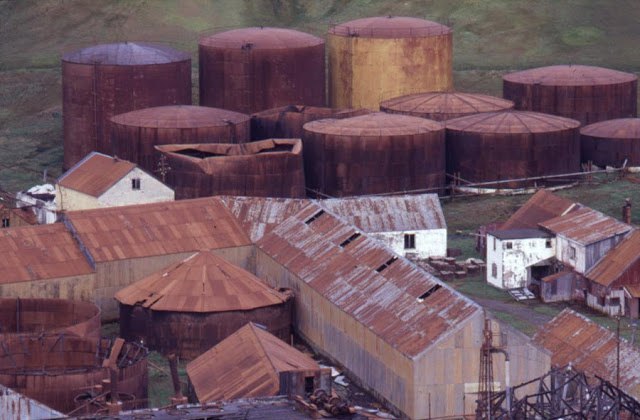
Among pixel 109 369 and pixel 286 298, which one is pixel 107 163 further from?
pixel 109 369

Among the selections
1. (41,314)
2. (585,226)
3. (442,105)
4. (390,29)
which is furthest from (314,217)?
(390,29)

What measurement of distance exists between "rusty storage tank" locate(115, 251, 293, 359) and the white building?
664 inches

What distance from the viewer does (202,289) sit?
9206cm

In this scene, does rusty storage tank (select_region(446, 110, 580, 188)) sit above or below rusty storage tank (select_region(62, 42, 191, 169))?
below

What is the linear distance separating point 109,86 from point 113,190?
20442 millimetres

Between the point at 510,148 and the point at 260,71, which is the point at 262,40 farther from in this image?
the point at 510,148

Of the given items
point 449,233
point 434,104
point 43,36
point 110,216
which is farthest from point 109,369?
point 43,36

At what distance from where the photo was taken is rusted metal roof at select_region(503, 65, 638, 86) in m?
136

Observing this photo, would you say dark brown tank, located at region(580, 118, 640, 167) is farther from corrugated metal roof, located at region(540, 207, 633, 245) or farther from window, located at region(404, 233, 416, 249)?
window, located at region(404, 233, 416, 249)

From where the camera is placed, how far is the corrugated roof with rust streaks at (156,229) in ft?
324

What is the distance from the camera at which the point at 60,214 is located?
344 feet

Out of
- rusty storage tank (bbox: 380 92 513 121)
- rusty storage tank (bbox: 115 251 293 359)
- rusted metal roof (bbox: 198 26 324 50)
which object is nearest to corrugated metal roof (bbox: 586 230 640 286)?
rusty storage tank (bbox: 115 251 293 359)

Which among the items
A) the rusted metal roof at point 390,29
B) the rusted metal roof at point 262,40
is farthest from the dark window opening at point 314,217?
the rusted metal roof at point 390,29

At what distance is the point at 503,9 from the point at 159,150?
237 feet
